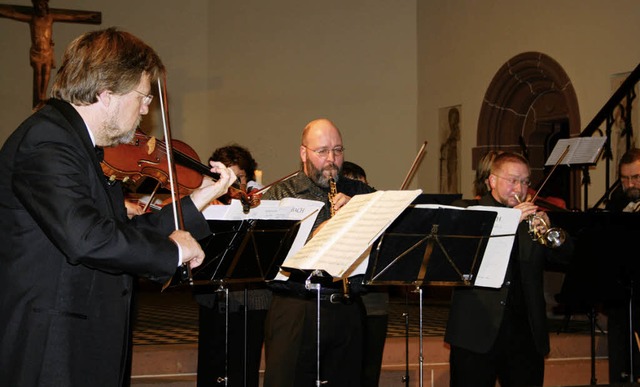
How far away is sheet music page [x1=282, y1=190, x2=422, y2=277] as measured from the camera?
347 centimetres

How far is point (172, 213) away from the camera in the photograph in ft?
9.62

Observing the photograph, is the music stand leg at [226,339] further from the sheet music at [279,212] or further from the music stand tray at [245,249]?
the sheet music at [279,212]

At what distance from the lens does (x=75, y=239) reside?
236 centimetres

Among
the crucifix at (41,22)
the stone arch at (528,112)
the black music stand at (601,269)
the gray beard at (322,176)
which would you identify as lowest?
the black music stand at (601,269)

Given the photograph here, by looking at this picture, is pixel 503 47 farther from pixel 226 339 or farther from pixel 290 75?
pixel 226 339

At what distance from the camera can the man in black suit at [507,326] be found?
4492 millimetres

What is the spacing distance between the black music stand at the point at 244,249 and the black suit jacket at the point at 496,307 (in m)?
1.14

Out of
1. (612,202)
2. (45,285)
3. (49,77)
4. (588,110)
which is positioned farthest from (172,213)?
(49,77)

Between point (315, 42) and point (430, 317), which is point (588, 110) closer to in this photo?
point (430, 317)

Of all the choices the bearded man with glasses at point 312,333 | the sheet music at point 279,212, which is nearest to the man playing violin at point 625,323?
the bearded man with glasses at point 312,333

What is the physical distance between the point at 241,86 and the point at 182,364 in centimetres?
672

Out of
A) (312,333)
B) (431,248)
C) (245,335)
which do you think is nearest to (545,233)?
(431,248)

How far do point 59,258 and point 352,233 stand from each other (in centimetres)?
137

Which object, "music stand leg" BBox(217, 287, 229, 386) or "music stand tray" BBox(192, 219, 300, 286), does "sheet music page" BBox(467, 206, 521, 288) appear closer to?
"music stand tray" BBox(192, 219, 300, 286)
